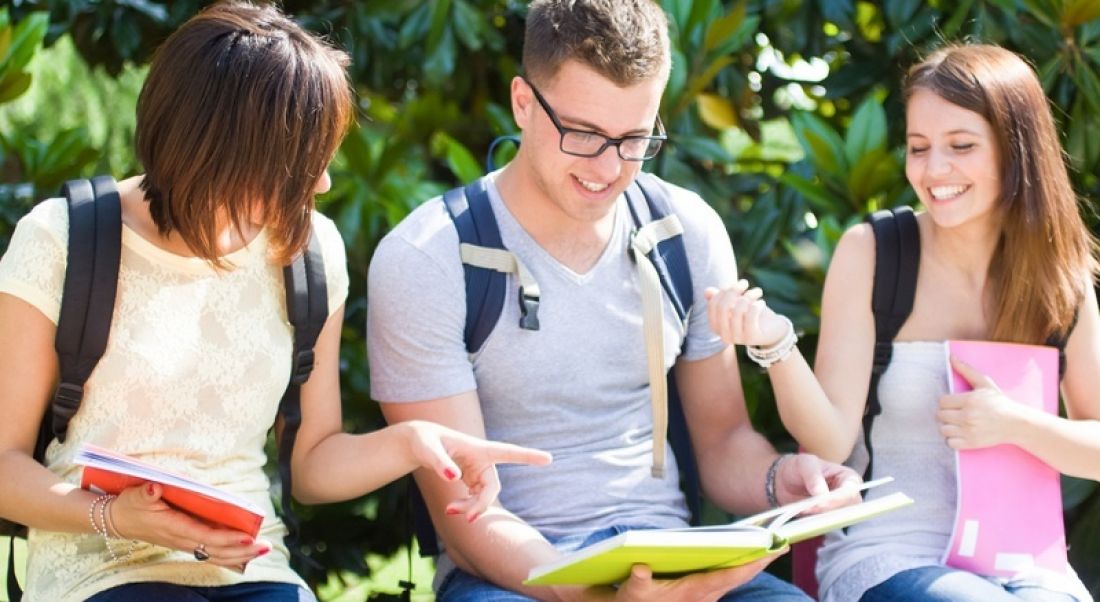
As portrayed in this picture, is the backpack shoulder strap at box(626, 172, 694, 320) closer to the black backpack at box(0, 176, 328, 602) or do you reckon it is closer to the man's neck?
the man's neck

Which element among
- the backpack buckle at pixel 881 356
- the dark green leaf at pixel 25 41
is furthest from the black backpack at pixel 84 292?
the backpack buckle at pixel 881 356

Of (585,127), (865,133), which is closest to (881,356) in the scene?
(865,133)

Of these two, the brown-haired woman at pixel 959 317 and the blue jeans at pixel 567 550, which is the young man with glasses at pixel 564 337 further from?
the brown-haired woman at pixel 959 317

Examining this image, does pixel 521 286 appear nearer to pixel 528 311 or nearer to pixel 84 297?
pixel 528 311

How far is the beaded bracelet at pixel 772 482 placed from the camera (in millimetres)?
3189

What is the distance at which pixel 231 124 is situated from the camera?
270cm

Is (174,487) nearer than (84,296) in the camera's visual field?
Yes

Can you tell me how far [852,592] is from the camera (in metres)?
3.14

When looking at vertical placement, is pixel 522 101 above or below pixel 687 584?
above

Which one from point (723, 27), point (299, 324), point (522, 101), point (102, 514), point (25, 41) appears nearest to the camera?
point (102, 514)

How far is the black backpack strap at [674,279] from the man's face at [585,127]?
0.21m

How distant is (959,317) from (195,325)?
1.74 m

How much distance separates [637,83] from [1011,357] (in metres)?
1.06

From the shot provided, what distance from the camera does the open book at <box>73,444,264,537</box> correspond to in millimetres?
2332
